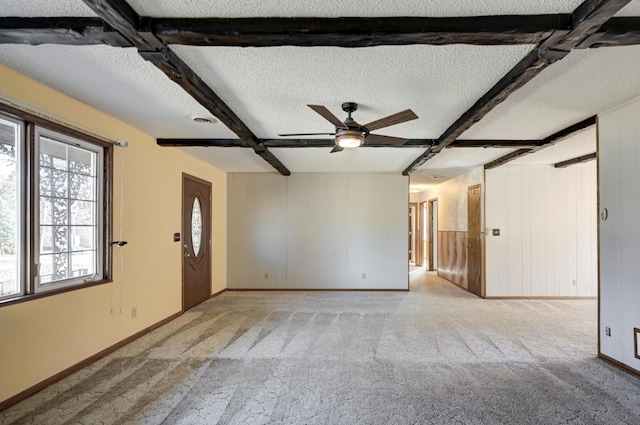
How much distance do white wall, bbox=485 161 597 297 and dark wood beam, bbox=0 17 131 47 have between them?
5.87 metres

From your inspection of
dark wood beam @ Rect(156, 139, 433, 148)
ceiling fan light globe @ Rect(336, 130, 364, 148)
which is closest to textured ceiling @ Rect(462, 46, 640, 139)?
dark wood beam @ Rect(156, 139, 433, 148)

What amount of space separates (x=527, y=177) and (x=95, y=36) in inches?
→ 249

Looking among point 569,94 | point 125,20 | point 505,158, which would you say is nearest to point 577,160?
point 505,158

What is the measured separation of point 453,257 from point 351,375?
525cm

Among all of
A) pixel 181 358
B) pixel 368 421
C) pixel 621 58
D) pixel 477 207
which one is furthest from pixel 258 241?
pixel 621 58

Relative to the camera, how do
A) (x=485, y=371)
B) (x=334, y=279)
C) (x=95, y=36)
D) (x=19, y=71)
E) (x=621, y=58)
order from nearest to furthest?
(x=95, y=36), (x=621, y=58), (x=19, y=71), (x=485, y=371), (x=334, y=279)

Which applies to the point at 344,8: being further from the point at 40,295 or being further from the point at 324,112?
the point at 40,295

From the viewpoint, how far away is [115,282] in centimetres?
337

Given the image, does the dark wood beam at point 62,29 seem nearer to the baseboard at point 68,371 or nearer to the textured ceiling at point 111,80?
the textured ceiling at point 111,80

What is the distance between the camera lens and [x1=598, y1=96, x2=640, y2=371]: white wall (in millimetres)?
2867

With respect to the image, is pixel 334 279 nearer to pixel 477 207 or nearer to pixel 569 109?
pixel 477 207

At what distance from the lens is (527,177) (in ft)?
18.9

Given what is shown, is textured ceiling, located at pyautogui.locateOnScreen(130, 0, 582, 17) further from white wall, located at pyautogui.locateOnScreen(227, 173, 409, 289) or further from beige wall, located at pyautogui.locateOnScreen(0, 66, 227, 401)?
white wall, located at pyautogui.locateOnScreen(227, 173, 409, 289)

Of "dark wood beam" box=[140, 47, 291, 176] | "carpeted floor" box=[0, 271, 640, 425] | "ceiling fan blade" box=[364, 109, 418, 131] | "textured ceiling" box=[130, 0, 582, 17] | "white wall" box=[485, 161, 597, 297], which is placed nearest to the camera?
"textured ceiling" box=[130, 0, 582, 17]
